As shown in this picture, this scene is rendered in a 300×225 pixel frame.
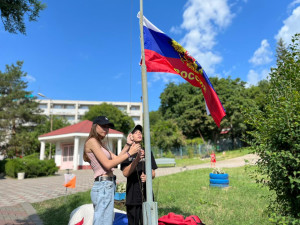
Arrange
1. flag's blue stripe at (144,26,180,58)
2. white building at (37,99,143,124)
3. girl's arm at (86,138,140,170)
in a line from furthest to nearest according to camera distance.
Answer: white building at (37,99,143,124)
flag's blue stripe at (144,26,180,58)
girl's arm at (86,138,140,170)

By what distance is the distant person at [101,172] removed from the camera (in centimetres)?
253

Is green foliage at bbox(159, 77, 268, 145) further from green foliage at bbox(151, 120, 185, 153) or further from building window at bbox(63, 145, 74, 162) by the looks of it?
building window at bbox(63, 145, 74, 162)

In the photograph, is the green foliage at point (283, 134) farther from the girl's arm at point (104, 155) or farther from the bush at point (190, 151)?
the bush at point (190, 151)

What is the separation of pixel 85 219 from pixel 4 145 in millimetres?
32169

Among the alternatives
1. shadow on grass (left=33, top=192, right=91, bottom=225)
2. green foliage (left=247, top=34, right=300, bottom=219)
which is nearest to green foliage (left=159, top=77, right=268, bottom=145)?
shadow on grass (left=33, top=192, right=91, bottom=225)

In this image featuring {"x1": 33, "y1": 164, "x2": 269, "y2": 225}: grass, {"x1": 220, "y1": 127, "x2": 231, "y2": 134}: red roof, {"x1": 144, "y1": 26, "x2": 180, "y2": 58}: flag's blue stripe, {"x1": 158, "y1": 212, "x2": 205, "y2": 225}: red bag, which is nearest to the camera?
{"x1": 158, "y1": 212, "x2": 205, "y2": 225}: red bag

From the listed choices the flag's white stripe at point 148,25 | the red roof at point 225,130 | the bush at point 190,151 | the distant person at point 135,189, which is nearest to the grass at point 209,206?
the distant person at point 135,189

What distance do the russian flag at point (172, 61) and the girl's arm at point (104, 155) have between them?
1.35 meters

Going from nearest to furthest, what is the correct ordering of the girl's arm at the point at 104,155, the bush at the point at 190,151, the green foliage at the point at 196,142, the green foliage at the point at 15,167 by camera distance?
the girl's arm at the point at 104,155 < the green foliage at the point at 15,167 < the bush at the point at 190,151 < the green foliage at the point at 196,142

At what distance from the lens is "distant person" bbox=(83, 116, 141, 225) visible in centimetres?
253

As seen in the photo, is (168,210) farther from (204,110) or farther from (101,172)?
(204,110)

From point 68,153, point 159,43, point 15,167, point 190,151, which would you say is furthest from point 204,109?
point 159,43

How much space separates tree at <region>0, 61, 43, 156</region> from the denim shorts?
30486 millimetres

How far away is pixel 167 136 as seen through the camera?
3300 cm
